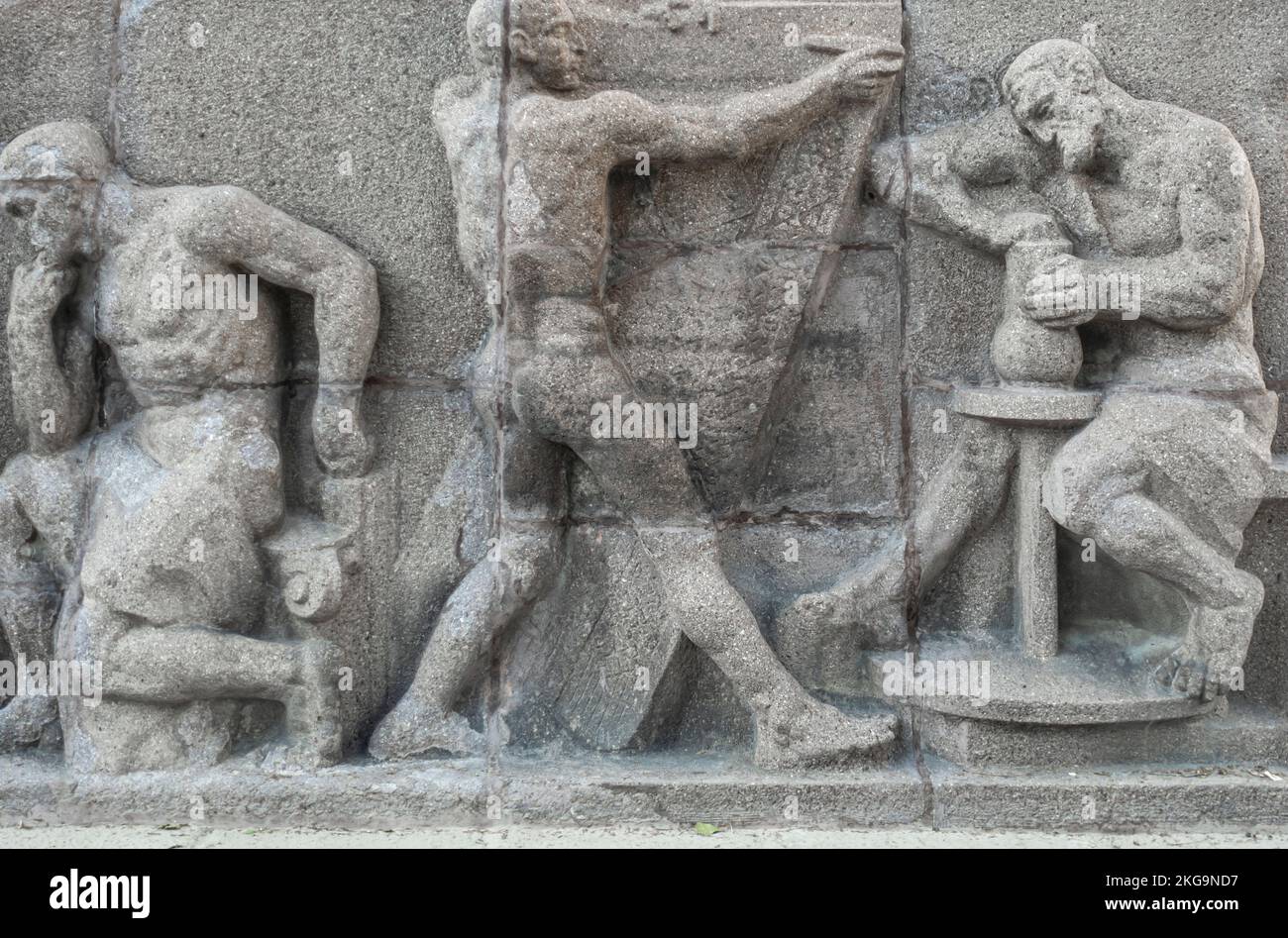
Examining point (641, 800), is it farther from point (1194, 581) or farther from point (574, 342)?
point (1194, 581)

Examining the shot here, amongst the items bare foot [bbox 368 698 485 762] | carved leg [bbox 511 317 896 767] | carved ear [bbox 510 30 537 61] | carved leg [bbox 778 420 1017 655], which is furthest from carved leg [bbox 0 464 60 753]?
carved leg [bbox 778 420 1017 655]

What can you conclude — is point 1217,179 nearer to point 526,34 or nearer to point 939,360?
point 939,360

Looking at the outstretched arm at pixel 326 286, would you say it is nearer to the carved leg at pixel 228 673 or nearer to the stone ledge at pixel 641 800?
the carved leg at pixel 228 673

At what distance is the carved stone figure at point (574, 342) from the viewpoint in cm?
467

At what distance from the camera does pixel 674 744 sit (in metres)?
5.01

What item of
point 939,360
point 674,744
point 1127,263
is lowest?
point 674,744

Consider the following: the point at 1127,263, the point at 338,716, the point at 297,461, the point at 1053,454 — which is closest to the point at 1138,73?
the point at 1127,263

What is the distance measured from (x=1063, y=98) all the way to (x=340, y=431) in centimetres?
287

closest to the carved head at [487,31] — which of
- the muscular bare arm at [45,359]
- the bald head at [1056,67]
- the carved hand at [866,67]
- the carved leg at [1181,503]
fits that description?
the carved hand at [866,67]

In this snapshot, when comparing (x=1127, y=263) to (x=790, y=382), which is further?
(x=790, y=382)

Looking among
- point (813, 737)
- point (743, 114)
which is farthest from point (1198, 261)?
point (813, 737)

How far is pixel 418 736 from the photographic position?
4.86 m

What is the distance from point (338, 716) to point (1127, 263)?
325 cm

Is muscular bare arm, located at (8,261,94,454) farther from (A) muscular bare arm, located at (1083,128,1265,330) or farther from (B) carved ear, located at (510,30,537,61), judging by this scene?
(A) muscular bare arm, located at (1083,128,1265,330)
